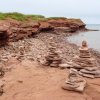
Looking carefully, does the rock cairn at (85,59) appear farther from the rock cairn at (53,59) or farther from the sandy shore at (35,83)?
the rock cairn at (53,59)

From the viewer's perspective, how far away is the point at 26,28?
29844 millimetres

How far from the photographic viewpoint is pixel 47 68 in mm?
13648

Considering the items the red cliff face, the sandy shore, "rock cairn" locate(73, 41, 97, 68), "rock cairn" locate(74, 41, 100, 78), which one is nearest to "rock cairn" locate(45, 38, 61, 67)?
the sandy shore

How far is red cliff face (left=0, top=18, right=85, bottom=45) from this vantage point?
65.8 ft

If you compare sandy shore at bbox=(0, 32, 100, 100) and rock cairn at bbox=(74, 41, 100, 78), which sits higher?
rock cairn at bbox=(74, 41, 100, 78)

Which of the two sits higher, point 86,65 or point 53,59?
point 86,65

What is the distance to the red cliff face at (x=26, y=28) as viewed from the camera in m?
20.1

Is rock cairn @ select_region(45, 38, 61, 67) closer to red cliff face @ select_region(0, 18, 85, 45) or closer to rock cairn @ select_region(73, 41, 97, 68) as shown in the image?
rock cairn @ select_region(73, 41, 97, 68)

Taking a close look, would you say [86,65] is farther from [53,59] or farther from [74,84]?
[74,84]

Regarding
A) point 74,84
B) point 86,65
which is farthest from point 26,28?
point 74,84

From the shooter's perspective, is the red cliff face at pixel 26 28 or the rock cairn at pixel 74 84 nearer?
the rock cairn at pixel 74 84

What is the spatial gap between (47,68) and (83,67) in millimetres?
2108

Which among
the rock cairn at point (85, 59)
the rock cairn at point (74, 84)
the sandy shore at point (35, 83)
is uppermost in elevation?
the rock cairn at point (85, 59)

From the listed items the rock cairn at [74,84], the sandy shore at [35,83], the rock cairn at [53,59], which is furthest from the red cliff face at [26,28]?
the rock cairn at [74,84]
